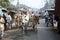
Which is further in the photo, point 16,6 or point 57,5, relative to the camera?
point 16,6

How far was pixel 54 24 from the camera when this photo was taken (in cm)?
2162

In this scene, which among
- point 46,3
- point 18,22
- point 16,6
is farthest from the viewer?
point 46,3

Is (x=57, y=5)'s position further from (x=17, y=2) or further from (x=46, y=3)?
(x=46, y=3)

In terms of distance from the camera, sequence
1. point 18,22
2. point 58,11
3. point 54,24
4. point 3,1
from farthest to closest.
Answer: point 3,1, point 54,24, point 18,22, point 58,11

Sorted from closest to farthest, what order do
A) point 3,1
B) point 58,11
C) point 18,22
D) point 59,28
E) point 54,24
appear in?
point 58,11, point 59,28, point 18,22, point 54,24, point 3,1

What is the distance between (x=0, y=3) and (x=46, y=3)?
9.34 metres

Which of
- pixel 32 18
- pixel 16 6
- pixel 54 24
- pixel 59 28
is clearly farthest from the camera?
pixel 16 6

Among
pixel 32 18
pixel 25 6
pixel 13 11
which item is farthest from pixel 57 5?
pixel 25 6

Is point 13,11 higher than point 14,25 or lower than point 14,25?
higher

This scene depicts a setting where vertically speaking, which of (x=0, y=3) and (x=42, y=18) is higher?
(x=0, y=3)

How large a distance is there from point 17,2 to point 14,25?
6.90m

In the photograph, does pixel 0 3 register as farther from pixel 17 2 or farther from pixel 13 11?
pixel 17 2

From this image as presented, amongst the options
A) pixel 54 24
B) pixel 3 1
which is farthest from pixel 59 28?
pixel 3 1

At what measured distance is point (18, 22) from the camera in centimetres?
1944
